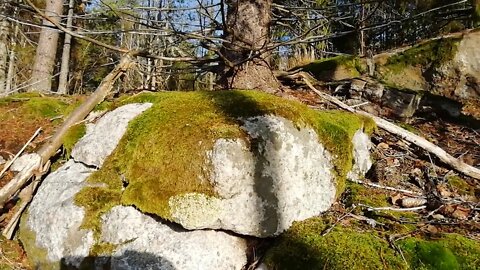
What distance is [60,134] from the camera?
332cm

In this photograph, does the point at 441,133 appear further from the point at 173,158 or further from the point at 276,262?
the point at 173,158

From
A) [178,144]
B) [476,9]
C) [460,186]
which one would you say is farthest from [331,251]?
[476,9]

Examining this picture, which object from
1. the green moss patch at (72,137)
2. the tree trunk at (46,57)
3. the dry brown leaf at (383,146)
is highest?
the tree trunk at (46,57)

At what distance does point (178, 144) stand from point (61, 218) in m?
0.97

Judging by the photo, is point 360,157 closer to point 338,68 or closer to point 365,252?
point 365,252

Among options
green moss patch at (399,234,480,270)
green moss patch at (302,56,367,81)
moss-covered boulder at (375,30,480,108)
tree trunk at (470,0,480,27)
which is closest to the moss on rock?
green moss patch at (399,234,480,270)

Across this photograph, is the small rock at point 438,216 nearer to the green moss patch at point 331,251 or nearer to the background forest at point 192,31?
the green moss patch at point 331,251

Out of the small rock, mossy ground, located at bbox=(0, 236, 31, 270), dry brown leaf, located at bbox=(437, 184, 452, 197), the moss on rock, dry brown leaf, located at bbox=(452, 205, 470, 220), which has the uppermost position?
dry brown leaf, located at bbox=(437, 184, 452, 197)

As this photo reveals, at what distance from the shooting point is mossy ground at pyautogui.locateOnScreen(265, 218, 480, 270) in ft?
7.16

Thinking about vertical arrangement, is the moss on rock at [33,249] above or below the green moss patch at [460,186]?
below

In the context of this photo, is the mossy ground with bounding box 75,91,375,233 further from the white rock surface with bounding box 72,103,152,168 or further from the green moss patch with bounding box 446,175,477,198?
the green moss patch with bounding box 446,175,477,198

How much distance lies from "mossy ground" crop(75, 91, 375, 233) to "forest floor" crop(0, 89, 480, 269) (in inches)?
12.5

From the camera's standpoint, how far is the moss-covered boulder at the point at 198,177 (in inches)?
93.6

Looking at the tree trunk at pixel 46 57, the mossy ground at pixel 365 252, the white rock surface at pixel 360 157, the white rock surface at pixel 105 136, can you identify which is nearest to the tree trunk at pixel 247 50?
the white rock surface at pixel 360 157
